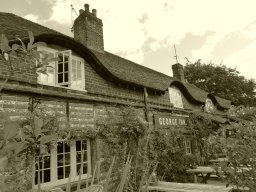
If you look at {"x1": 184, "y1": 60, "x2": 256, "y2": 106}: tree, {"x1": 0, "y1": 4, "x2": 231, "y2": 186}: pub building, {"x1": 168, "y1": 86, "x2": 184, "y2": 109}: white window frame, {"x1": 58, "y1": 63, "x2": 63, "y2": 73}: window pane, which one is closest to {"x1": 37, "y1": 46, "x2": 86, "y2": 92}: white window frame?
{"x1": 0, "y1": 4, "x2": 231, "y2": 186}: pub building

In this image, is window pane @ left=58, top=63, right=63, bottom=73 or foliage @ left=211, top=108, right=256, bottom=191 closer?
foliage @ left=211, top=108, right=256, bottom=191

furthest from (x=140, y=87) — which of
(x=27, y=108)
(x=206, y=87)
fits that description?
(x=206, y=87)

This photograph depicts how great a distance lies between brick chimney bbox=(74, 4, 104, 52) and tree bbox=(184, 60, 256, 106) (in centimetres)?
2647

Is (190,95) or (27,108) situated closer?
(27,108)

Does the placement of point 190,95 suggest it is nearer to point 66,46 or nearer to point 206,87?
point 66,46

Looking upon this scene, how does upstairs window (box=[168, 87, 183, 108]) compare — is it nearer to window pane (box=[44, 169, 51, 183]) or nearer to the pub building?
the pub building

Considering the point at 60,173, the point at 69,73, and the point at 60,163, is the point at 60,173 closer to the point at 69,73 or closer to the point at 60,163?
the point at 60,163

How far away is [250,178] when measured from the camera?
488 centimetres

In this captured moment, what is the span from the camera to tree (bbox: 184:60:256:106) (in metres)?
34.2

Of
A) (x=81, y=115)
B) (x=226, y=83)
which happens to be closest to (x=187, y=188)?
(x=81, y=115)

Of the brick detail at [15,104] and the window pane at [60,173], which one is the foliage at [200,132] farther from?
the brick detail at [15,104]

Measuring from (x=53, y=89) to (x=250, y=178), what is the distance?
18.8ft

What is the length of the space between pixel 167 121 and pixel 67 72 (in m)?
5.56

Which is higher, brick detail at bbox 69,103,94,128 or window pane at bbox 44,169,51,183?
brick detail at bbox 69,103,94,128
